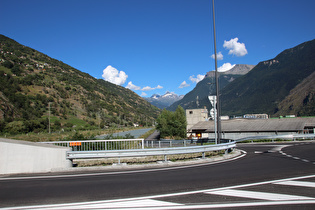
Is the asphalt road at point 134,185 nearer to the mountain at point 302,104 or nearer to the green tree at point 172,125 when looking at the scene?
the green tree at point 172,125

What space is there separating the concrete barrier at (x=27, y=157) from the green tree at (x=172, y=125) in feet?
150

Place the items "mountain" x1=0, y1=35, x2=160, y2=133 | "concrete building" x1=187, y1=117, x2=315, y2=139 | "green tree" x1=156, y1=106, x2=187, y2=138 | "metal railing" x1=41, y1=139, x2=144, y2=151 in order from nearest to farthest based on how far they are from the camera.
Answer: "metal railing" x1=41, y1=139, x2=144, y2=151 → "concrete building" x1=187, y1=117, x2=315, y2=139 → "green tree" x1=156, y1=106, x2=187, y2=138 → "mountain" x1=0, y1=35, x2=160, y2=133

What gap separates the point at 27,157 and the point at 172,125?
1894 inches

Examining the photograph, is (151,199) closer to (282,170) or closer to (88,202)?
(88,202)

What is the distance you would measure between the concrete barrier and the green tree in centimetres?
4561

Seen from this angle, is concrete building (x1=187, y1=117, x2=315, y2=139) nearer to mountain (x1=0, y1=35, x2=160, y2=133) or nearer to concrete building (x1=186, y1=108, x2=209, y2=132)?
concrete building (x1=186, y1=108, x2=209, y2=132)

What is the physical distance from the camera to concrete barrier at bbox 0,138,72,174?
9.39 metres

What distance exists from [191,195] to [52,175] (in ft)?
19.2

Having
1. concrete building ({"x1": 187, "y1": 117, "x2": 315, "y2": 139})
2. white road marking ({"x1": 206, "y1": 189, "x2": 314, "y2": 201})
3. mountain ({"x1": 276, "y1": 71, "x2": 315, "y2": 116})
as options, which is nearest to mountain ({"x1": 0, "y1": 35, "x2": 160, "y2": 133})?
concrete building ({"x1": 187, "y1": 117, "x2": 315, "y2": 139})

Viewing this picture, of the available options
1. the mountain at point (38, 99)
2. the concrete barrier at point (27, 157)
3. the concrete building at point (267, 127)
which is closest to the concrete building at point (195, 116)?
the concrete building at point (267, 127)

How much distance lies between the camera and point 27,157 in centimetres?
966

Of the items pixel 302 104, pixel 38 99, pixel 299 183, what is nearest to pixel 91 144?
pixel 299 183

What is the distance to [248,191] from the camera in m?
6.26

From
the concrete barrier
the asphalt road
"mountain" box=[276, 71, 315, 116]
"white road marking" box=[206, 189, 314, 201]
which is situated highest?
"mountain" box=[276, 71, 315, 116]
